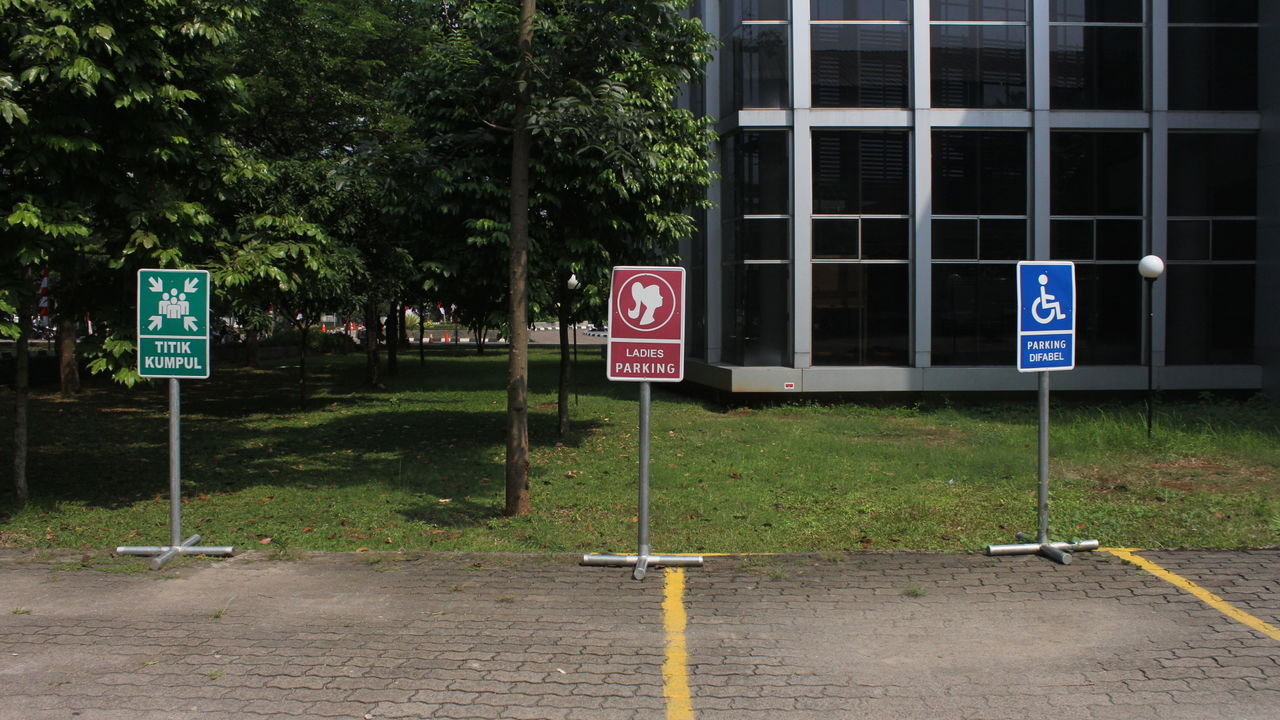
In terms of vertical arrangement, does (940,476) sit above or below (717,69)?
below

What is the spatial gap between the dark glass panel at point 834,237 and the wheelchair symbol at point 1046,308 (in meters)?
11.7

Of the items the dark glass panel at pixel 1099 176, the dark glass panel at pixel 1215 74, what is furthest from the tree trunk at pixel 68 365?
the dark glass panel at pixel 1215 74

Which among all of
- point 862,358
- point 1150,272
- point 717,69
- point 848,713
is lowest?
point 848,713

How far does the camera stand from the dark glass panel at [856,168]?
18.9 meters

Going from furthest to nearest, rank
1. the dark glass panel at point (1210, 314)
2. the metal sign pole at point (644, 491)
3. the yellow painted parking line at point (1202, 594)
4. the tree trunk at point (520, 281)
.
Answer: the dark glass panel at point (1210, 314) < the tree trunk at point (520, 281) < the metal sign pole at point (644, 491) < the yellow painted parking line at point (1202, 594)

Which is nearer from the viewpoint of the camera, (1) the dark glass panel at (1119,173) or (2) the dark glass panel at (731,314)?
(1) the dark glass panel at (1119,173)

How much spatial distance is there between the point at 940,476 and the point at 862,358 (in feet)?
27.4

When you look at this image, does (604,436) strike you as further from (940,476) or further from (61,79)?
(61,79)

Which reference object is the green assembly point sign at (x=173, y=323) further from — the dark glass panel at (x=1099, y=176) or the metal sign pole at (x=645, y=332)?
the dark glass panel at (x=1099, y=176)

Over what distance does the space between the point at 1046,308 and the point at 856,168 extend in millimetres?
12195

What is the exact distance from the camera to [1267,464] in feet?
36.6

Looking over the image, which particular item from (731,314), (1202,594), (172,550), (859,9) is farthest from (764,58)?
(172,550)

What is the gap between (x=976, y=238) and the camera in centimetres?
1895

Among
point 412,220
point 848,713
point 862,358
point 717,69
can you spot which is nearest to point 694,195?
point 412,220
